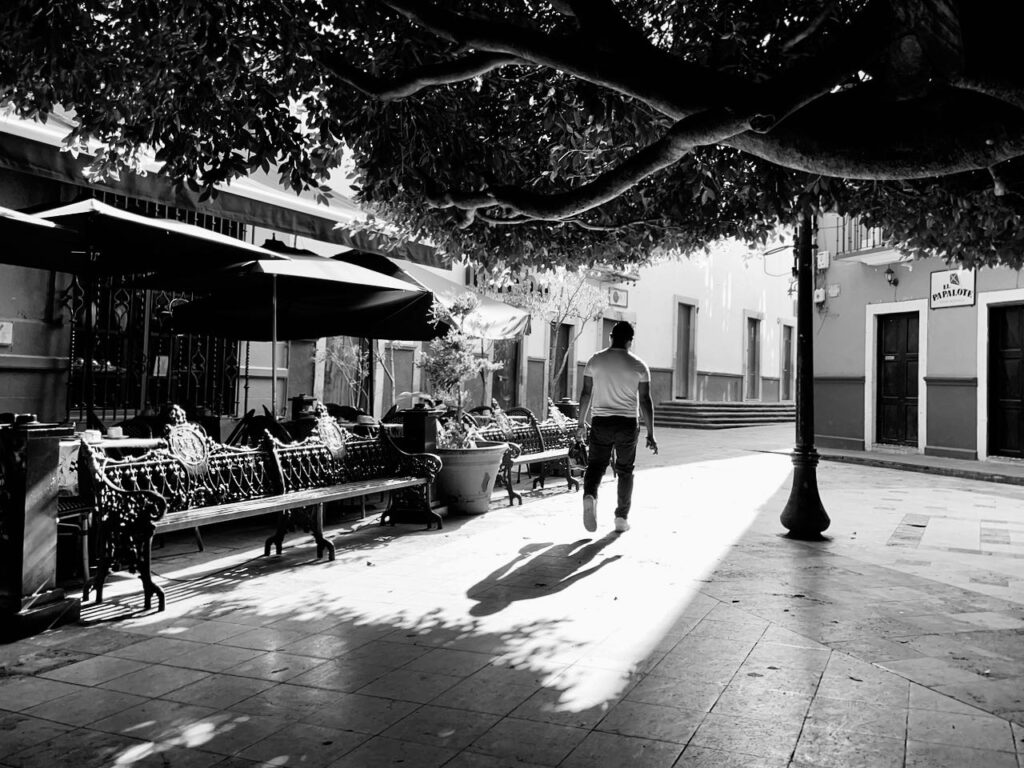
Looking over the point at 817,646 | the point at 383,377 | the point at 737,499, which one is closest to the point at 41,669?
the point at 817,646

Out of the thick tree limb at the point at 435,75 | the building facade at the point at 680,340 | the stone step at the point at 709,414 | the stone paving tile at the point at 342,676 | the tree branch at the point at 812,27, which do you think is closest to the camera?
the stone paving tile at the point at 342,676

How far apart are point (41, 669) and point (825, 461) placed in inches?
543

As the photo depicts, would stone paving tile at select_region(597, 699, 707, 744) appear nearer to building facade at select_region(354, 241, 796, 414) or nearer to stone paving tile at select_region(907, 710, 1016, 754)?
Answer: stone paving tile at select_region(907, 710, 1016, 754)

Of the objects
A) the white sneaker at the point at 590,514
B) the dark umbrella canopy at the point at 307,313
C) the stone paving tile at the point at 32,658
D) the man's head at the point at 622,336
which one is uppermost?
the dark umbrella canopy at the point at 307,313

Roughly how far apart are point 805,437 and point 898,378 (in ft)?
33.6

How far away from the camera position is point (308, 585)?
5.32 metres

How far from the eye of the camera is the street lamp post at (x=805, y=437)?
7.04 meters

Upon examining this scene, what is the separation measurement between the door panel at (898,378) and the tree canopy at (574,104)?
362 inches

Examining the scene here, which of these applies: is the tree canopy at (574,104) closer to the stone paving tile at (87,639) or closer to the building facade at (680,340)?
the stone paving tile at (87,639)

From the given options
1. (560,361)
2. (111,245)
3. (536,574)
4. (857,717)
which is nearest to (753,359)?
(560,361)

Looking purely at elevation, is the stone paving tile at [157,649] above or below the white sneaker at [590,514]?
below

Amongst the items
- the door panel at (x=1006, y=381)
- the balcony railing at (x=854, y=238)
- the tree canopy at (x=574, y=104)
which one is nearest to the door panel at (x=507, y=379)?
the balcony railing at (x=854, y=238)

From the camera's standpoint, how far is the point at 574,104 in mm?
5996

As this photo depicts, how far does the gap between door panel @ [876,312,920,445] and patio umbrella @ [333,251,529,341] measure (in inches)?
364
